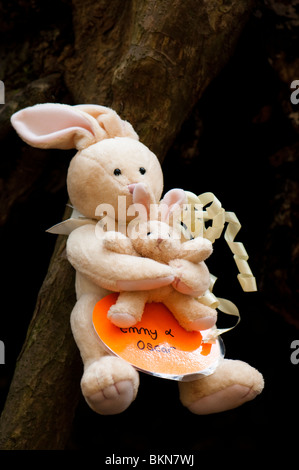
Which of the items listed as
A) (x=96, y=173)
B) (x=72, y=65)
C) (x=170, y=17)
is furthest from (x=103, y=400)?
(x=72, y=65)

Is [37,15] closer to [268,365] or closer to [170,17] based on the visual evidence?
[170,17]

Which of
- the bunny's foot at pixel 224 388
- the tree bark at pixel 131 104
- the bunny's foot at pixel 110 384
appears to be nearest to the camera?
the bunny's foot at pixel 110 384

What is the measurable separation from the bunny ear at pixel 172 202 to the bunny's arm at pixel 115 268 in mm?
122

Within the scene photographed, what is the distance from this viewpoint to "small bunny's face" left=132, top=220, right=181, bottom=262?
0.92m

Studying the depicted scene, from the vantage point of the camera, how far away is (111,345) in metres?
0.90

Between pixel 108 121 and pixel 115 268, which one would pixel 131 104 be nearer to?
pixel 108 121

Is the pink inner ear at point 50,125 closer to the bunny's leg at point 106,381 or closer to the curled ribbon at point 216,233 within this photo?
the curled ribbon at point 216,233

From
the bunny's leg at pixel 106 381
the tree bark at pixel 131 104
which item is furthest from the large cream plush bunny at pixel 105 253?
the tree bark at pixel 131 104

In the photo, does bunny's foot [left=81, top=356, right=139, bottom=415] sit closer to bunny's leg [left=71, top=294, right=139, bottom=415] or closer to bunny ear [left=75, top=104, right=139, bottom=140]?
bunny's leg [left=71, top=294, right=139, bottom=415]

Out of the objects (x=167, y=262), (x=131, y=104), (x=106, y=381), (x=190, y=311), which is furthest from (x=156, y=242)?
(x=131, y=104)

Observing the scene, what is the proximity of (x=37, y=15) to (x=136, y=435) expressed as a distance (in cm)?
139

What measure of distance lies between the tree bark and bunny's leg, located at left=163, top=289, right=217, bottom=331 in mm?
388

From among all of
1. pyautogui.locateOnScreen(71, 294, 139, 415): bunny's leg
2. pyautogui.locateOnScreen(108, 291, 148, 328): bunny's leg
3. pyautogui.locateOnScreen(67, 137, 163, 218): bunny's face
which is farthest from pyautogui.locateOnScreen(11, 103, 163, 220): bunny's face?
pyautogui.locateOnScreen(71, 294, 139, 415): bunny's leg

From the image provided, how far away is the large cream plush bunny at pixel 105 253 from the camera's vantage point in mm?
880
